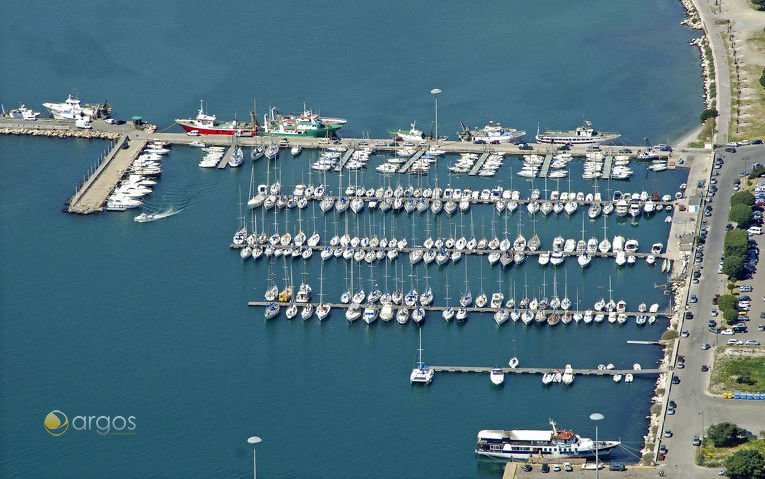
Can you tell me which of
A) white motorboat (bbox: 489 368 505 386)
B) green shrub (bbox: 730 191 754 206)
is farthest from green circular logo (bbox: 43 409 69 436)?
green shrub (bbox: 730 191 754 206)

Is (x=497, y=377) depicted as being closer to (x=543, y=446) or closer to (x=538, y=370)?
(x=538, y=370)

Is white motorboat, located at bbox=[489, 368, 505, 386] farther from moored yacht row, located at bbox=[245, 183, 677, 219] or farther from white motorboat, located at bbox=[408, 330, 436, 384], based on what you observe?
moored yacht row, located at bbox=[245, 183, 677, 219]

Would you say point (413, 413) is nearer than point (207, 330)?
Yes

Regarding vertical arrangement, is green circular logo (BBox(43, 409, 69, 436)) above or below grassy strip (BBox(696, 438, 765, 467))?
above

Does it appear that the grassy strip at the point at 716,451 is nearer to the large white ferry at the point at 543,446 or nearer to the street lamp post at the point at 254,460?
the large white ferry at the point at 543,446

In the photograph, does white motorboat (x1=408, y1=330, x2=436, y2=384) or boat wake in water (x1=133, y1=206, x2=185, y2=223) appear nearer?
white motorboat (x1=408, y1=330, x2=436, y2=384)

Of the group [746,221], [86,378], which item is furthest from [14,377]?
[746,221]

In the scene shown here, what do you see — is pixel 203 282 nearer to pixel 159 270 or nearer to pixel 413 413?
pixel 159 270
